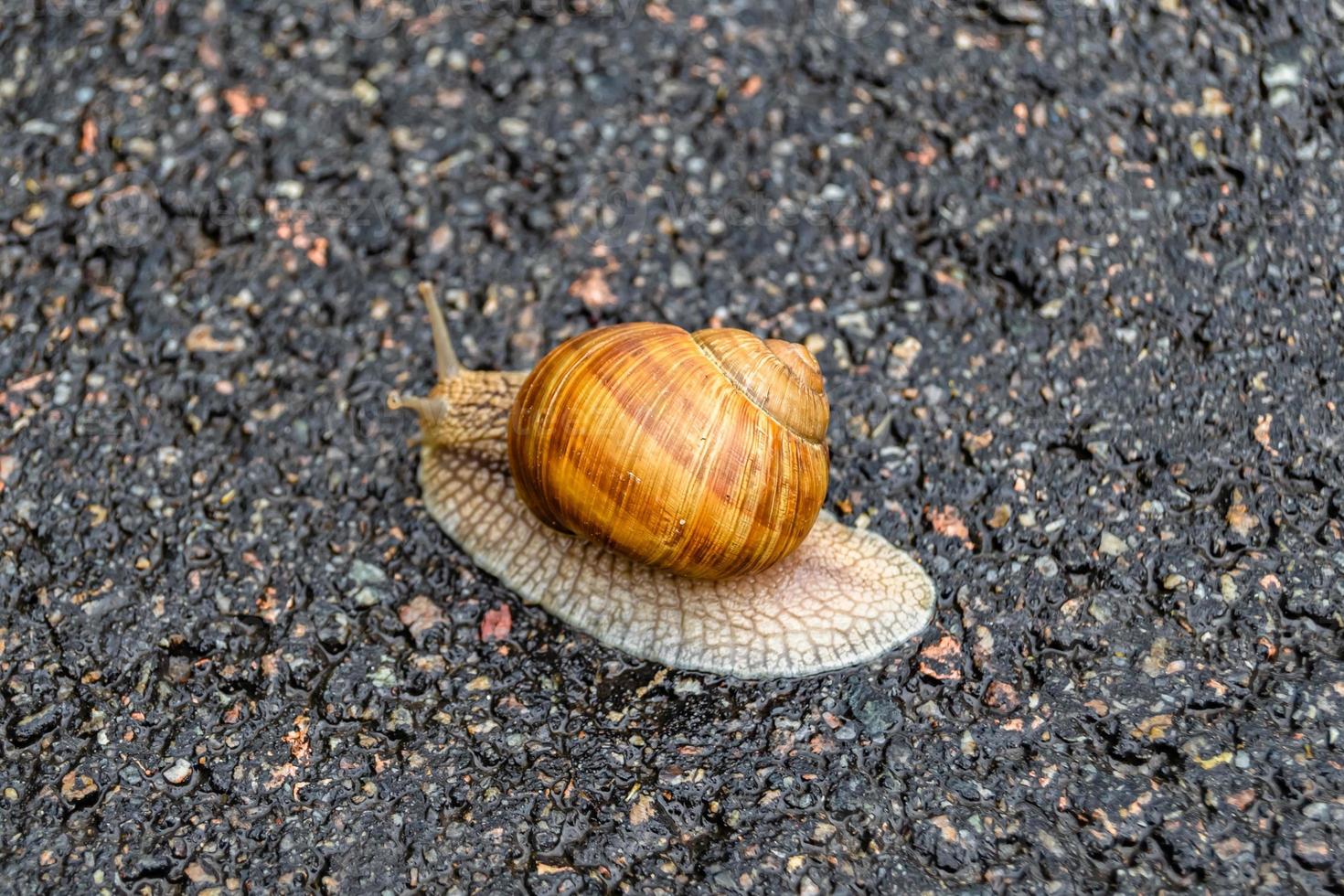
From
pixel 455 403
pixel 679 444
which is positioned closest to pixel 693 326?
pixel 455 403

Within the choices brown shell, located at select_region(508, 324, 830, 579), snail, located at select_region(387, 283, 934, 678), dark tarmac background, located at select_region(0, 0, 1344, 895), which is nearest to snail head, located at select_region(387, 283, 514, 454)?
snail, located at select_region(387, 283, 934, 678)

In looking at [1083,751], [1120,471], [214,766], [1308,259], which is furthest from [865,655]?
[1308,259]

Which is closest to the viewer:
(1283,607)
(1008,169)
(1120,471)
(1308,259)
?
(1283,607)

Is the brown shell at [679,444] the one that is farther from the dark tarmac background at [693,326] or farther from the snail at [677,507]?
the dark tarmac background at [693,326]

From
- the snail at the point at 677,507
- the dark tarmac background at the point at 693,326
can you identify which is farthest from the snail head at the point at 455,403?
the dark tarmac background at the point at 693,326

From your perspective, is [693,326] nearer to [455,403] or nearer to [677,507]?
[455,403]

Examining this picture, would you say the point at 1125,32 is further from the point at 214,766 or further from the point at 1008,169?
the point at 214,766
